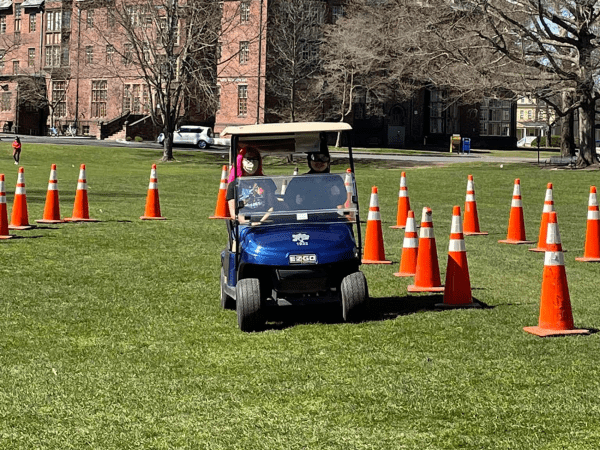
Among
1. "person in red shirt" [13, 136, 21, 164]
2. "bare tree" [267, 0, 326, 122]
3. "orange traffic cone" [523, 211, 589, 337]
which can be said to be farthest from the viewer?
"bare tree" [267, 0, 326, 122]

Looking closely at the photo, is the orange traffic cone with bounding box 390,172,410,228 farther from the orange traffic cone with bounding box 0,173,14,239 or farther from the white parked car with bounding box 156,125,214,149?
the white parked car with bounding box 156,125,214,149

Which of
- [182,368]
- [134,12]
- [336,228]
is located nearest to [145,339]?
[182,368]

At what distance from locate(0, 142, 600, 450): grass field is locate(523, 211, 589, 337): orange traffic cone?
178mm

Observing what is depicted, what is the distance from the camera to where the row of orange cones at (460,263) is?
8789mm

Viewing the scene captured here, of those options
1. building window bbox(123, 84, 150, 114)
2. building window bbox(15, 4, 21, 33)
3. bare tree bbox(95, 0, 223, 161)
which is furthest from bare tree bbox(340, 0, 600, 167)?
building window bbox(15, 4, 21, 33)

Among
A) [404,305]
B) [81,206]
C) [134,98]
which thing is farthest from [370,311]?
[134,98]

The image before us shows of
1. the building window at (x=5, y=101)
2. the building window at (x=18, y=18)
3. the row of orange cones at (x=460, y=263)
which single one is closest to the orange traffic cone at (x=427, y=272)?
the row of orange cones at (x=460, y=263)

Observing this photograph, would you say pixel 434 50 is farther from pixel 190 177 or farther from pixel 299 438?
pixel 299 438

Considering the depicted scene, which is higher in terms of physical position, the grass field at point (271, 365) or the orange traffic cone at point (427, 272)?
the orange traffic cone at point (427, 272)

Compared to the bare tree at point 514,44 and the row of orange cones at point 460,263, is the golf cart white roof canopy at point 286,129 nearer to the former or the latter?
the row of orange cones at point 460,263

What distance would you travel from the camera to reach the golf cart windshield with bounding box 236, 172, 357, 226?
945cm

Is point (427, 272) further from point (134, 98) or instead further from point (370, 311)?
point (134, 98)

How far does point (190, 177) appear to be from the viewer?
3838cm

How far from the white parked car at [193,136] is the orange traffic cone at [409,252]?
5947cm
